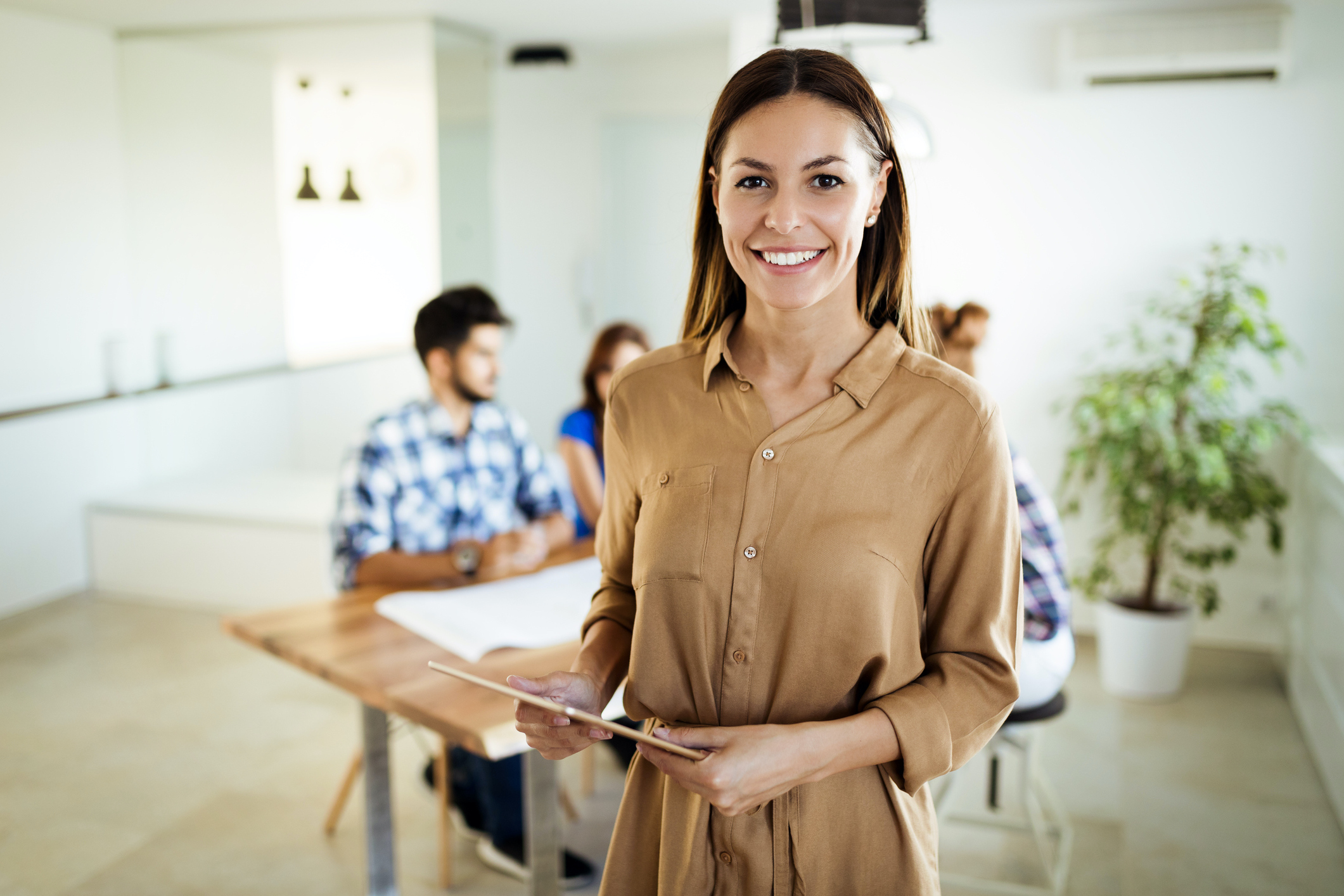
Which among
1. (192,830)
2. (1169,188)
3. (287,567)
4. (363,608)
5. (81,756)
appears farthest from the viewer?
(287,567)

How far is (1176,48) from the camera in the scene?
4.00m

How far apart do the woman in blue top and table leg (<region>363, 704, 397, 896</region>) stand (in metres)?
0.99

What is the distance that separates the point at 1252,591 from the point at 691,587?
4.01 metres

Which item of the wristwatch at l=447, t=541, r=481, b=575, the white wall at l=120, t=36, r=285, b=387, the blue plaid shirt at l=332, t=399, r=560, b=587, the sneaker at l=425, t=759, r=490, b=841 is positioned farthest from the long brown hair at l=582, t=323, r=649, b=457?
the white wall at l=120, t=36, r=285, b=387

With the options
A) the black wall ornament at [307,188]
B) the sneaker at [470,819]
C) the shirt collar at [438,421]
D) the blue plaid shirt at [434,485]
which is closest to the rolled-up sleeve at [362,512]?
the blue plaid shirt at [434,485]

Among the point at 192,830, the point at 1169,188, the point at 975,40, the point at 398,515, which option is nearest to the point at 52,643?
the point at 192,830

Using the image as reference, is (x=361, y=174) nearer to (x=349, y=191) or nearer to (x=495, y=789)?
(x=349, y=191)

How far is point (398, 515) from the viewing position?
2580mm

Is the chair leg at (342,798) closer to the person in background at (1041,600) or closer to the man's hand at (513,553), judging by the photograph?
the man's hand at (513,553)

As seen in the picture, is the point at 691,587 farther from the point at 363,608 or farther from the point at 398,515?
the point at 398,515

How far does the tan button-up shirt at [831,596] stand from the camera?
981 millimetres

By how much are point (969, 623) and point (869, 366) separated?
264 mm

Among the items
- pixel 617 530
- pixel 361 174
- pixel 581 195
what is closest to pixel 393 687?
pixel 617 530

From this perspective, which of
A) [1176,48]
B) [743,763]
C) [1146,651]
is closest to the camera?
[743,763]
